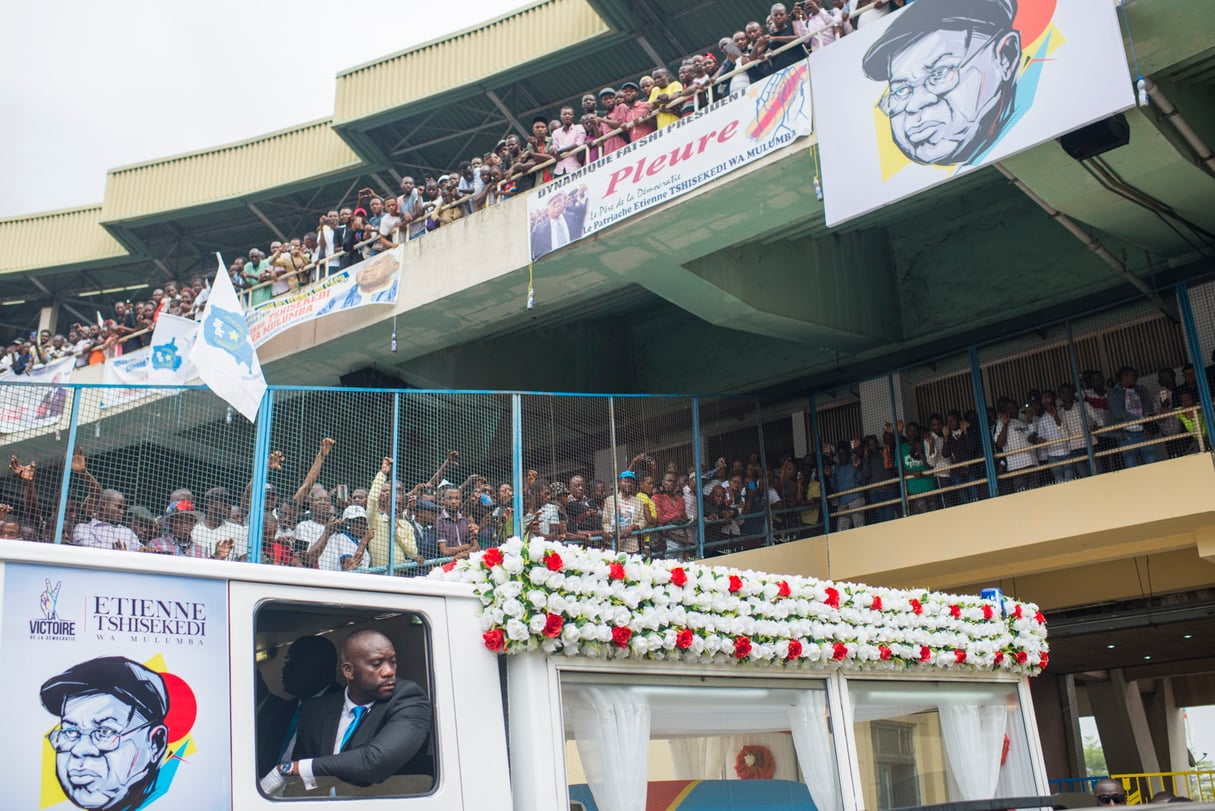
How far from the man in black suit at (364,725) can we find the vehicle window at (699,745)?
940 mm

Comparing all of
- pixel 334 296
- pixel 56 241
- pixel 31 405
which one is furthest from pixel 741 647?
pixel 56 241

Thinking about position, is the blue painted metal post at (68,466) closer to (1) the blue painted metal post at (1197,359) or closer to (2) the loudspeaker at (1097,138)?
(2) the loudspeaker at (1097,138)

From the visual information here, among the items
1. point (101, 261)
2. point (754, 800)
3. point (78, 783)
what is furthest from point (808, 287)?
point (101, 261)

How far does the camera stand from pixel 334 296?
17.5m

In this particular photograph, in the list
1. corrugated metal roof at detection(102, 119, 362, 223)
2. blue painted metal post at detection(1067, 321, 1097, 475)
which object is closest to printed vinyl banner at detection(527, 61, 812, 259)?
blue painted metal post at detection(1067, 321, 1097, 475)

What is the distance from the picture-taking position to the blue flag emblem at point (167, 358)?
55.7 feet

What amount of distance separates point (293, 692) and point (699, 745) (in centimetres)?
236

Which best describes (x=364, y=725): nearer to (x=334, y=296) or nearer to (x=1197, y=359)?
(x=1197, y=359)

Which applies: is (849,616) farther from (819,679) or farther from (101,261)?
(101,261)

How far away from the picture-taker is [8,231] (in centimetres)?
2925

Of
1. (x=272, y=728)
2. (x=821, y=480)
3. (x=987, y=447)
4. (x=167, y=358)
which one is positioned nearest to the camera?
(x=272, y=728)

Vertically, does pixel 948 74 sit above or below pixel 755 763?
above

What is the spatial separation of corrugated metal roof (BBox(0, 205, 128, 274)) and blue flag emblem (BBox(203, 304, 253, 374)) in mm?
18643

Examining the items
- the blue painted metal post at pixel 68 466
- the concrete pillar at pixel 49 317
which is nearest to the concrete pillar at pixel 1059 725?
the blue painted metal post at pixel 68 466
